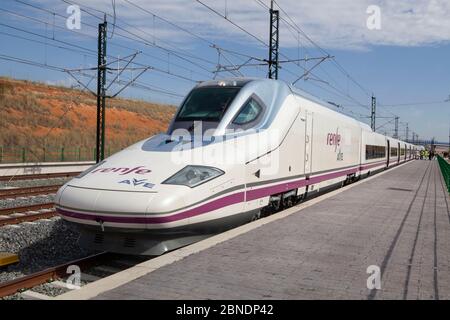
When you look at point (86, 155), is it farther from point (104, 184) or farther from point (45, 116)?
point (104, 184)

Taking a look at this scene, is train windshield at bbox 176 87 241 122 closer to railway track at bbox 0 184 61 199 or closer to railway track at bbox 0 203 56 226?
railway track at bbox 0 203 56 226

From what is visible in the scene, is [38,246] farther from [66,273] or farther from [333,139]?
[333,139]

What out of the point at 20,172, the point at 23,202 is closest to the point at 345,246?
the point at 23,202

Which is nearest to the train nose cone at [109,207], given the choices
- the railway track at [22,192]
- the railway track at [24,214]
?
the railway track at [24,214]

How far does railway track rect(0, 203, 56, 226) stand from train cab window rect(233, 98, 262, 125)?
5242 mm

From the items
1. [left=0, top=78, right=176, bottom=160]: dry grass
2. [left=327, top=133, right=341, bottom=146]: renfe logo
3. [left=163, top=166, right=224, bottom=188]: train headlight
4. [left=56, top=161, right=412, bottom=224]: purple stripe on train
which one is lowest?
[left=56, top=161, right=412, bottom=224]: purple stripe on train

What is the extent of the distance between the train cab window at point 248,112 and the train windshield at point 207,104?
263 millimetres

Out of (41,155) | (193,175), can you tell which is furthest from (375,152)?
(41,155)

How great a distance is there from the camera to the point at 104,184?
622 cm

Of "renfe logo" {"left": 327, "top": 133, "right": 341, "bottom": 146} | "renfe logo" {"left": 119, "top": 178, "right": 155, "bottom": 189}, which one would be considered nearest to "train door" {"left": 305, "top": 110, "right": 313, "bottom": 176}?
"renfe logo" {"left": 327, "top": 133, "right": 341, "bottom": 146}

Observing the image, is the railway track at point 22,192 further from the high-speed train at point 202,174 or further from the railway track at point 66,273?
the railway track at point 66,273

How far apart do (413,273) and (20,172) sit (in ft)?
71.4

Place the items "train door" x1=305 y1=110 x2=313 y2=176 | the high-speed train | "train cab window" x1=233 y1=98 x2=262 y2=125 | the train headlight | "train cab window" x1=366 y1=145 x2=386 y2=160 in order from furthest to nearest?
"train cab window" x1=366 y1=145 x2=386 y2=160, "train door" x1=305 y1=110 x2=313 y2=176, "train cab window" x1=233 y1=98 x2=262 y2=125, the train headlight, the high-speed train

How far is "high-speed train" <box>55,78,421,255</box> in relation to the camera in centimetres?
591
